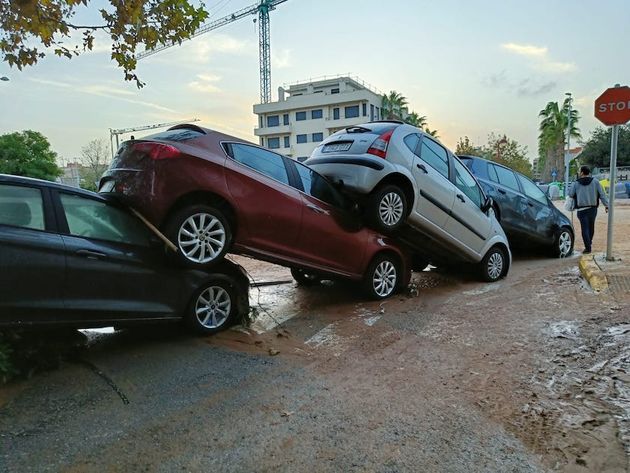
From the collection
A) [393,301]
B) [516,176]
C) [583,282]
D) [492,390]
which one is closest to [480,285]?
[583,282]

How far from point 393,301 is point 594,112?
16.1ft

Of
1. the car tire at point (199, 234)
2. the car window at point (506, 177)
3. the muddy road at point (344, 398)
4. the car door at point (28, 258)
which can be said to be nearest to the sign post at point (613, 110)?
the car window at point (506, 177)

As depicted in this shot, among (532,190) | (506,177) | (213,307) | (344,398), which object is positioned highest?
(506,177)

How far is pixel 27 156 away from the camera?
126 ft

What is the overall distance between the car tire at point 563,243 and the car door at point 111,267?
849cm

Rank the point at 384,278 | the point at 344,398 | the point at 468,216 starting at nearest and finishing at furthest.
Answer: the point at 344,398
the point at 384,278
the point at 468,216

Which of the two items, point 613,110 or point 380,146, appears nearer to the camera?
point 380,146

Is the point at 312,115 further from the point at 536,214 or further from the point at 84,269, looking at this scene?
the point at 84,269

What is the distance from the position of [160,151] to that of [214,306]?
161cm

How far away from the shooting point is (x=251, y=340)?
4.91 metres

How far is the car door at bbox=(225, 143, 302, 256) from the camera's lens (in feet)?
15.8

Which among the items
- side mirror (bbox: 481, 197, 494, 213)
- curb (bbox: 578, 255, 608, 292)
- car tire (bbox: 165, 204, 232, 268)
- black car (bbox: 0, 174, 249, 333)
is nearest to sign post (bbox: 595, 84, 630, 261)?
curb (bbox: 578, 255, 608, 292)

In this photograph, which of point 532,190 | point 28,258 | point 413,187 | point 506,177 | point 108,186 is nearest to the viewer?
point 28,258

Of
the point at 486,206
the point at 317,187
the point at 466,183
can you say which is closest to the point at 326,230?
the point at 317,187
